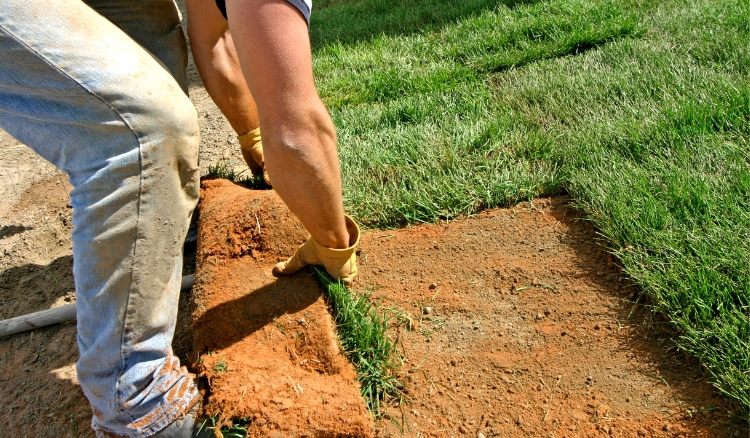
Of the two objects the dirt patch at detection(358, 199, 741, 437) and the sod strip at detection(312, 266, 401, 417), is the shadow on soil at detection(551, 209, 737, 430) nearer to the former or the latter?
the dirt patch at detection(358, 199, 741, 437)

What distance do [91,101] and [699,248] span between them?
2270mm

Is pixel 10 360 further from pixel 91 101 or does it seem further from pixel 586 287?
pixel 586 287

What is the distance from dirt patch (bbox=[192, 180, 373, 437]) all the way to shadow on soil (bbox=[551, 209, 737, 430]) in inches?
41.1

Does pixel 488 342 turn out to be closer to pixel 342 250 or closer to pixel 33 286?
pixel 342 250

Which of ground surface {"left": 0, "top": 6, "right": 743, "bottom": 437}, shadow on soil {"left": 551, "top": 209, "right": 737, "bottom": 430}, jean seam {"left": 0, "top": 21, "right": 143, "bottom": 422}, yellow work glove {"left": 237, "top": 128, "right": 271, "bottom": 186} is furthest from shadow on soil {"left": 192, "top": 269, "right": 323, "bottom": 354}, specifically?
shadow on soil {"left": 551, "top": 209, "right": 737, "bottom": 430}

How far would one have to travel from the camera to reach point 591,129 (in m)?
3.14

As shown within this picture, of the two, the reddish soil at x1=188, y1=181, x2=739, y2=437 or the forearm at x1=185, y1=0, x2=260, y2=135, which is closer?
the reddish soil at x1=188, y1=181, x2=739, y2=437

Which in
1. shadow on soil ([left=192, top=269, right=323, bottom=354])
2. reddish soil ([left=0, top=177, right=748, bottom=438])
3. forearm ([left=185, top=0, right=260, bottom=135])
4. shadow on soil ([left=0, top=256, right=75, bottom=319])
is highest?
forearm ([left=185, top=0, right=260, bottom=135])

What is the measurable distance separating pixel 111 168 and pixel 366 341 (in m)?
1.12

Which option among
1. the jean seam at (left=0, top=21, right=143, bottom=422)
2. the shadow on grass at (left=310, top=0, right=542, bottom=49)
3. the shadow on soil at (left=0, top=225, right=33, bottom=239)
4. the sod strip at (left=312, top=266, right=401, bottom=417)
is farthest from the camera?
the shadow on grass at (left=310, top=0, right=542, bottom=49)

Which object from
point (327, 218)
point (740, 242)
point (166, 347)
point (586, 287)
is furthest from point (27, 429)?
point (740, 242)

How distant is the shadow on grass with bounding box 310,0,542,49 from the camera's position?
5176 millimetres

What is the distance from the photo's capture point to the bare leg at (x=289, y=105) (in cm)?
168

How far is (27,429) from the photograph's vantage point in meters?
2.21
